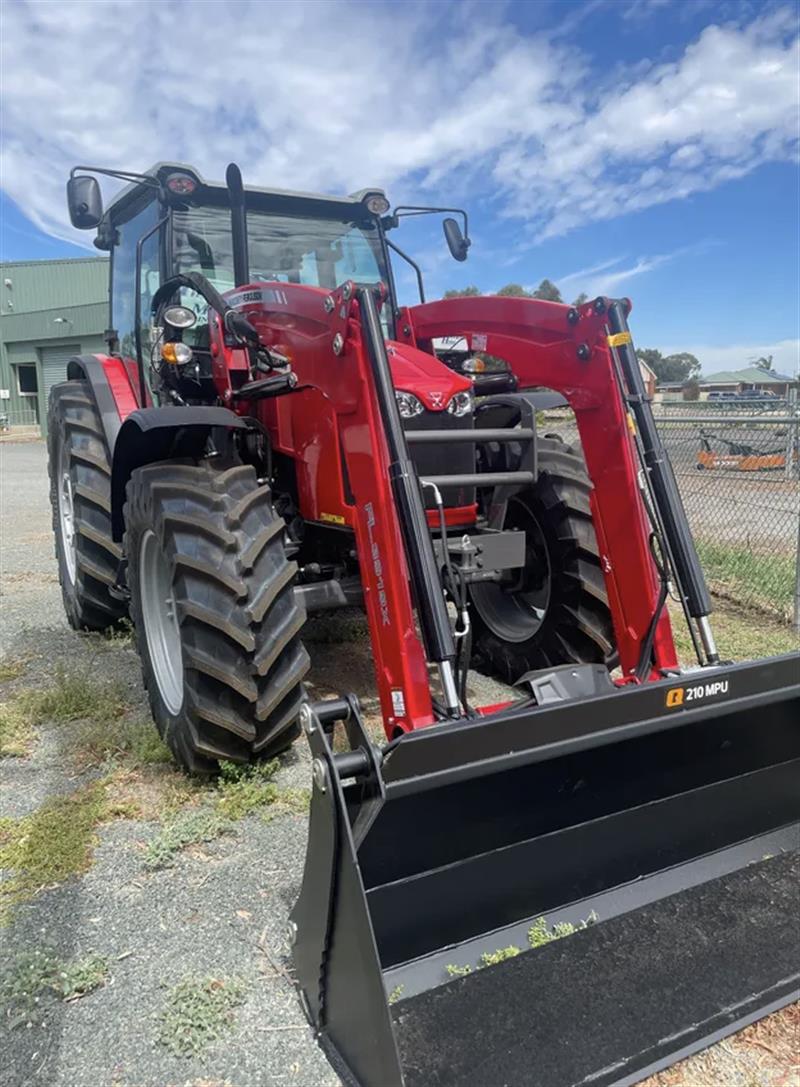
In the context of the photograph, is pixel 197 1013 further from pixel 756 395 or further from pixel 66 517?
pixel 756 395

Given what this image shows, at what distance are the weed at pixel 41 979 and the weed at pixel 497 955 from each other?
1061 mm

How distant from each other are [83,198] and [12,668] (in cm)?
272

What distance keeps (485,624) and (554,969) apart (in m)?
2.51

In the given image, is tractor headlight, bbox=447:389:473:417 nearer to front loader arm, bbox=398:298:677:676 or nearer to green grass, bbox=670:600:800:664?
front loader arm, bbox=398:298:677:676

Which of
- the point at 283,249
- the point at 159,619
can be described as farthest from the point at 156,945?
the point at 283,249

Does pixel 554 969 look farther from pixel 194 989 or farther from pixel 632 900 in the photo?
pixel 194 989

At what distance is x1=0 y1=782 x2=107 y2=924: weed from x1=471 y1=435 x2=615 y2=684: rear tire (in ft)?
7.13

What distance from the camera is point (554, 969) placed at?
7.20 ft

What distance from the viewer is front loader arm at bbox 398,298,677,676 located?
314 centimetres

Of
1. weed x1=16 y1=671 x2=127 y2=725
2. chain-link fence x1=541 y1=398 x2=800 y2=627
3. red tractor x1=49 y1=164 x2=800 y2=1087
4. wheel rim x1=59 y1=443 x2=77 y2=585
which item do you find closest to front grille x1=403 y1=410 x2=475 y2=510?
red tractor x1=49 y1=164 x2=800 y2=1087

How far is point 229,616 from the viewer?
3.00 metres

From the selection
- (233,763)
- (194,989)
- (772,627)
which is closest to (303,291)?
(233,763)

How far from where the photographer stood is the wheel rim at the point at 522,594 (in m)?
4.18

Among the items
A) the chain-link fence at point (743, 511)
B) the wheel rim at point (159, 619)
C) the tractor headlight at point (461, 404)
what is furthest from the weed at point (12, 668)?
the chain-link fence at point (743, 511)
